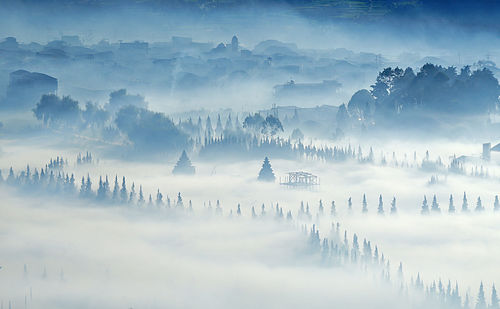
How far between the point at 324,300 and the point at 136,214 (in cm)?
6640

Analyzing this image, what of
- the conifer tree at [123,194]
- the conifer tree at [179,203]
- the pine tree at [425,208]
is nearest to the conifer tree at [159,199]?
the conifer tree at [179,203]

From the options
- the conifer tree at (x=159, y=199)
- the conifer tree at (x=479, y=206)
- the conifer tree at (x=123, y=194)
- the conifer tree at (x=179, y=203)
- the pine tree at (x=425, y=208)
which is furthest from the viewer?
the conifer tree at (x=123, y=194)

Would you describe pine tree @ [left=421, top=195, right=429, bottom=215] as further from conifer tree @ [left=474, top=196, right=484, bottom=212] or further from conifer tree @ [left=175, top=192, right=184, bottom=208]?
conifer tree @ [left=175, top=192, right=184, bottom=208]

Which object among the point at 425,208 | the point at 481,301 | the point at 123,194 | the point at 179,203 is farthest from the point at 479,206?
the point at 123,194

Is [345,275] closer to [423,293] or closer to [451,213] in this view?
[423,293]

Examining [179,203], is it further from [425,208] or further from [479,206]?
[479,206]

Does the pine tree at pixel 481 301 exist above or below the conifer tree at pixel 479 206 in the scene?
below

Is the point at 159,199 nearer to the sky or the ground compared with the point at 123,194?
nearer to the ground

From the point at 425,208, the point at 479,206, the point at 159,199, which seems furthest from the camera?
the point at 159,199

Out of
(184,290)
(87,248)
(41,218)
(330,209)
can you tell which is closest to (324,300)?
(184,290)

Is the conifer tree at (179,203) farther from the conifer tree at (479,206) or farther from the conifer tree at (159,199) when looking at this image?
the conifer tree at (479,206)

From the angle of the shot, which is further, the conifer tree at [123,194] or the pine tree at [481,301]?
the conifer tree at [123,194]

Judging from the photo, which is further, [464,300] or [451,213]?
[451,213]

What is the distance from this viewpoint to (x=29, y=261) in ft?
468
